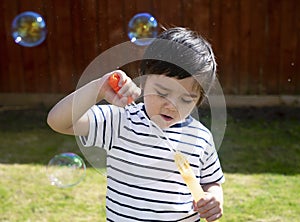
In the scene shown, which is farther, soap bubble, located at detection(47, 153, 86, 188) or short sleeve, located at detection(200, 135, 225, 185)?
soap bubble, located at detection(47, 153, 86, 188)

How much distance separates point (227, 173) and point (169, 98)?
2.37 m

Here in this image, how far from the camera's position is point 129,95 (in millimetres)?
1284

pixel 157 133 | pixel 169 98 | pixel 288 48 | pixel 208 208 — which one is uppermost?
pixel 169 98

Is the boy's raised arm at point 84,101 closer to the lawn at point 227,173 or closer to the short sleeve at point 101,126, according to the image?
the short sleeve at point 101,126

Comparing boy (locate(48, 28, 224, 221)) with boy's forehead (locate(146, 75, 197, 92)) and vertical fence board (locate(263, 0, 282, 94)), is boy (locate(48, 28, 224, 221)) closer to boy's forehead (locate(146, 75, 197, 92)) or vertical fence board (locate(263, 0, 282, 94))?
boy's forehead (locate(146, 75, 197, 92))

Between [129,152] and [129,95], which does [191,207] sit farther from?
[129,95]

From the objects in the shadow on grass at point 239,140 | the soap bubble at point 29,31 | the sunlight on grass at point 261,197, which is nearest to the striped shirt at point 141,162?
the sunlight on grass at point 261,197

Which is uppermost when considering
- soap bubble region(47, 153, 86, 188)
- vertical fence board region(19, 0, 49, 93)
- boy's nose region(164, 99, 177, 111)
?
boy's nose region(164, 99, 177, 111)

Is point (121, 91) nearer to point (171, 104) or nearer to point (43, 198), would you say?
point (171, 104)

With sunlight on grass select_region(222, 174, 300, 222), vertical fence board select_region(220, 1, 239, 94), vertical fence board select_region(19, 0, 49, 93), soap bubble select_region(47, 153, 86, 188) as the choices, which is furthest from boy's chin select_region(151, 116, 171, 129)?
vertical fence board select_region(19, 0, 49, 93)

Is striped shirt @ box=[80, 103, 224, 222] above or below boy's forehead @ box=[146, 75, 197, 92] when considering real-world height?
below

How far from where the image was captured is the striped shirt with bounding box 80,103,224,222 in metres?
1.40

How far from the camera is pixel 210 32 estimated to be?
5.25 m

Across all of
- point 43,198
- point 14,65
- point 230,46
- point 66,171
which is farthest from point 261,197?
point 14,65
